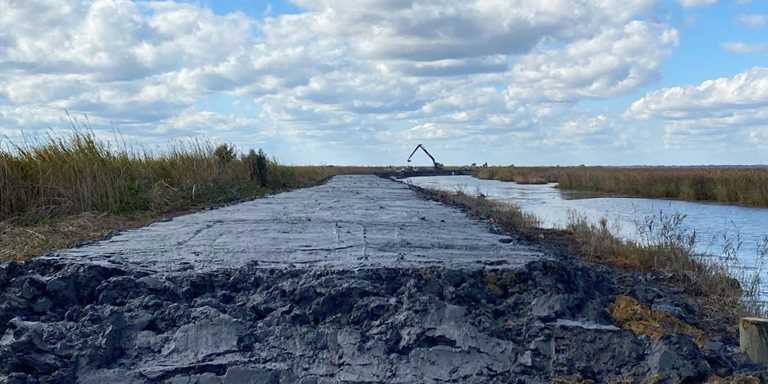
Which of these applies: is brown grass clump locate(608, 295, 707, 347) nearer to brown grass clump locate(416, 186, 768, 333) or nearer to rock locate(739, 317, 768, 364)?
rock locate(739, 317, 768, 364)

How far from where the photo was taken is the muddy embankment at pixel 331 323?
4883mm

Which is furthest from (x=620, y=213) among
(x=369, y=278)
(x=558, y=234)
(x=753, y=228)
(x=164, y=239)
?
(x=369, y=278)

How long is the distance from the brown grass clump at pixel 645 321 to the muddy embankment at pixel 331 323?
28 mm

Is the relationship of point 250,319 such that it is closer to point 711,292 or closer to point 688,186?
point 711,292

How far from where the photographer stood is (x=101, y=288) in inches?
239

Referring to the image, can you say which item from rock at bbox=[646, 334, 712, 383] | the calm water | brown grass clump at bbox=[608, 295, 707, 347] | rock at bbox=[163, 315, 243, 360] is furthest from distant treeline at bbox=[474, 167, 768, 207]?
rock at bbox=[163, 315, 243, 360]

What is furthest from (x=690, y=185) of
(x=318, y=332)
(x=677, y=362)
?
(x=318, y=332)

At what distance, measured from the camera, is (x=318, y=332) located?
5.37 metres

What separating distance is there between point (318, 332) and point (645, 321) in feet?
7.87

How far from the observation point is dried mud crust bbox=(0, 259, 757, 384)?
16.0 ft

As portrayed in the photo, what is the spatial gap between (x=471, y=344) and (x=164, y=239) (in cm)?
542

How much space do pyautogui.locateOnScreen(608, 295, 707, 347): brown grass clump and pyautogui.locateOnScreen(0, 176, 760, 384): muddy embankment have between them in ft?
0.09

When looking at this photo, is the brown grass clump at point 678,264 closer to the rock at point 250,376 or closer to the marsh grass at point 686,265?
the marsh grass at point 686,265

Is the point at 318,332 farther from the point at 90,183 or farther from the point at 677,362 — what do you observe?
the point at 90,183
